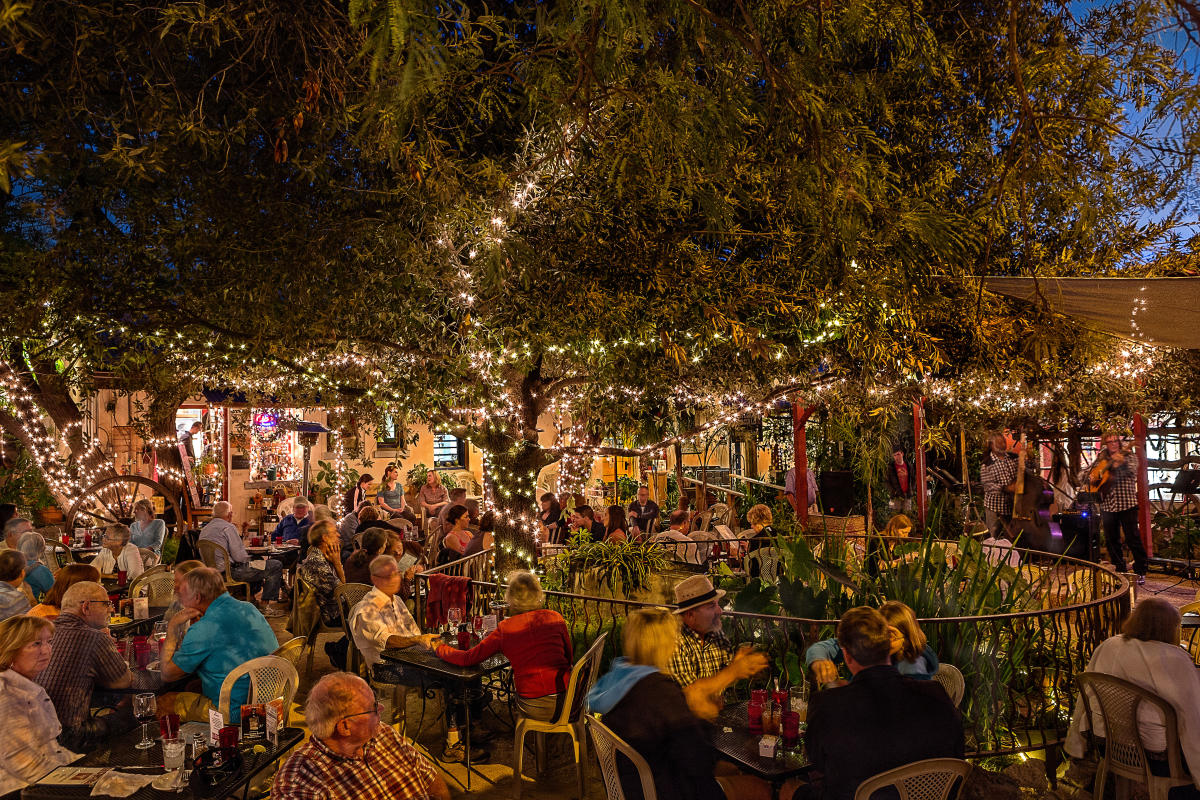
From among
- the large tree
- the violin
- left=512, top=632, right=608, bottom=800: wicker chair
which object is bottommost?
left=512, top=632, right=608, bottom=800: wicker chair

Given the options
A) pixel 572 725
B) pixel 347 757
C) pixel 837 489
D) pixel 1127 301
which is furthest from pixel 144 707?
pixel 837 489

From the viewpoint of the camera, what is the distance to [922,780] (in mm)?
3068

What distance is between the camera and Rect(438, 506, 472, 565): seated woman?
8.66 m

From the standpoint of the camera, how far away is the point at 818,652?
4.36 m

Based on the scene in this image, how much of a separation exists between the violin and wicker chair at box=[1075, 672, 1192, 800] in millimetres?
7181

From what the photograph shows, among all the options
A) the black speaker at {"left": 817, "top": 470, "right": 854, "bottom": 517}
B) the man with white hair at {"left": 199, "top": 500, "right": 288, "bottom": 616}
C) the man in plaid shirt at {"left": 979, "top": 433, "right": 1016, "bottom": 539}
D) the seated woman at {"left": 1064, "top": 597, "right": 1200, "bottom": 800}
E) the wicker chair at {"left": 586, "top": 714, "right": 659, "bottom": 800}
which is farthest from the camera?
the black speaker at {"left": 817, "top": 470, "right": 854, "bottom": 517}

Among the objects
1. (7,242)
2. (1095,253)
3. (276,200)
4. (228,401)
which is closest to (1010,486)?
(1095,253)

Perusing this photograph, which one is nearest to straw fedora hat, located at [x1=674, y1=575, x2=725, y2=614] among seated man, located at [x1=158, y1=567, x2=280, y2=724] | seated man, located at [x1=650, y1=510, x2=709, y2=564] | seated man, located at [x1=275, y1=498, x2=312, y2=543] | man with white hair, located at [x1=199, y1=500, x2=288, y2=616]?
seated man, located at [x1=158, y1=567, x2=280, y2=724]

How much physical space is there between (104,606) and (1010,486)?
9.90 meters

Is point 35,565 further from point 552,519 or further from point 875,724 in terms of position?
point 875,724

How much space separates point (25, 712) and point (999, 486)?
1043 centimetres

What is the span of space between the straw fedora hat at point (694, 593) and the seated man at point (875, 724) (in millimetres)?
1386

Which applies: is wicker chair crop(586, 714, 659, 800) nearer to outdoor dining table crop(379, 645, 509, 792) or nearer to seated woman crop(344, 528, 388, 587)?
outdoor dining table crop(379, 645, 509, 792)

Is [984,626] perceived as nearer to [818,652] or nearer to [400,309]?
[818,652]
